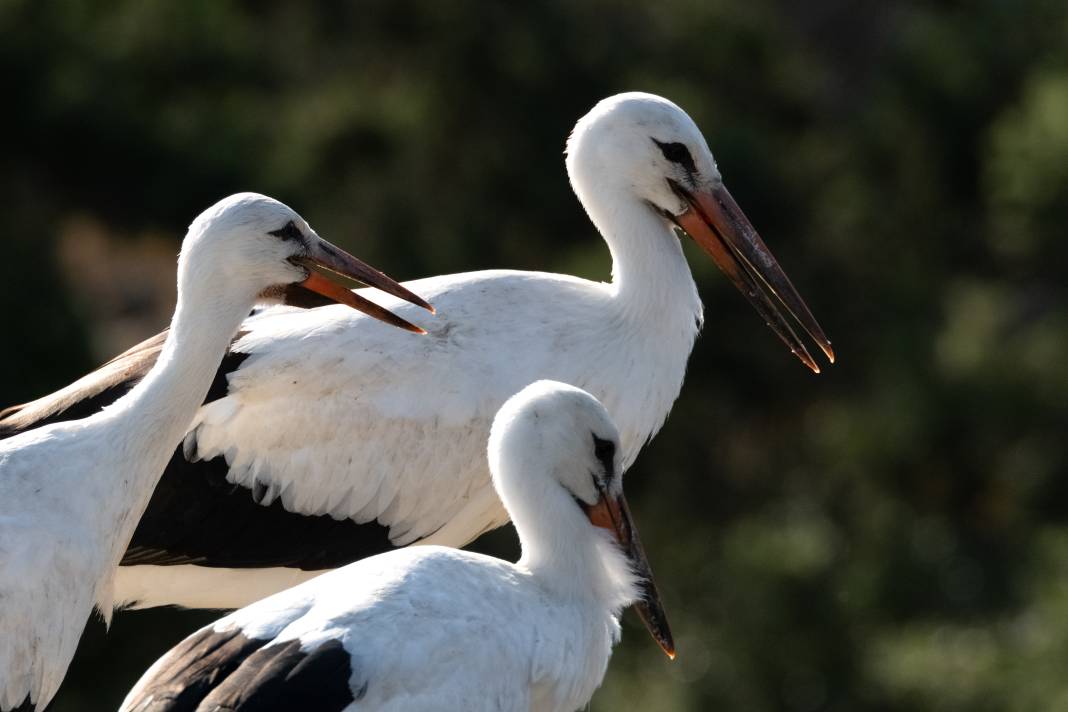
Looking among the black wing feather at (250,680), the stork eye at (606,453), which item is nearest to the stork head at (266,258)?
the stork eye at (606,453)

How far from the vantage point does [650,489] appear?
20859 millimetres

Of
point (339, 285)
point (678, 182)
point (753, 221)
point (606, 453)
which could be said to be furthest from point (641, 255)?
point (753, 221)

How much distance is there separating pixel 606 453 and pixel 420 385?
913 millimetres

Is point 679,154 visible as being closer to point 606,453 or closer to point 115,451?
point 606,453

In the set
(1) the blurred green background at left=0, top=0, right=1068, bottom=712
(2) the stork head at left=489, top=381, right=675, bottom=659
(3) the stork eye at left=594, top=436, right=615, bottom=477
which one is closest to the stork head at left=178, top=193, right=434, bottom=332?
(2) the stork head at left=489, top=381, right=675, bottom=659

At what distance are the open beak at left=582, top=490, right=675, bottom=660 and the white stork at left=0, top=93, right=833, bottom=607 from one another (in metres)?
0.72

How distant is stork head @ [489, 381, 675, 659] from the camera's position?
6043 millimetres

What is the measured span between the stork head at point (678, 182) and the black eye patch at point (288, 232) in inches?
50.1

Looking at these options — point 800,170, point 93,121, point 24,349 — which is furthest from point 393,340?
point 800,170

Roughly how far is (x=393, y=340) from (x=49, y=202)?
11.4m

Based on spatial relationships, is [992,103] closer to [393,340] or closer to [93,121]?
[93,121]

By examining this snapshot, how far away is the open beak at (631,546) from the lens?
6227mm

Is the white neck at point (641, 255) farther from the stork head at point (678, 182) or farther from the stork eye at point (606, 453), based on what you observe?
the stork eye at point (606, 453)

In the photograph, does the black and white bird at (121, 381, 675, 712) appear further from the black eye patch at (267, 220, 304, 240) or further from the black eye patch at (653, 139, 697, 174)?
the black eye patch at (653, 139, 697, 174)
